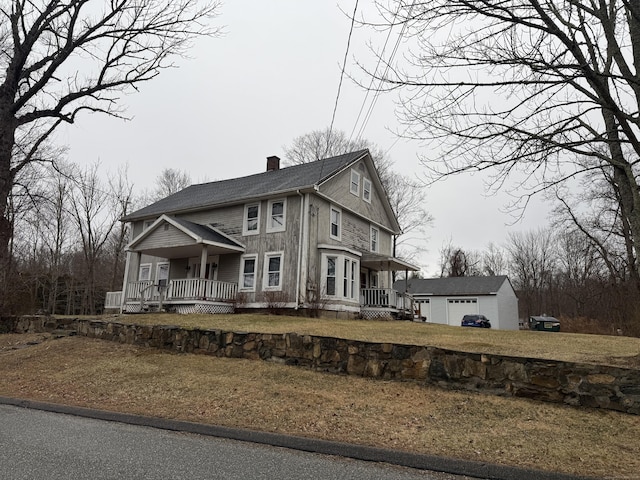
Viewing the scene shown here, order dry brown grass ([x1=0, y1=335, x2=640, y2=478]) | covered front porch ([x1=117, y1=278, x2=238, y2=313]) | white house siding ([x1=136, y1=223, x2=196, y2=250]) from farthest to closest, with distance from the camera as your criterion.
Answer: white house siding ([x1=136, y1=223, x2=196, y2=250]) → covered front porch ([x1=117, y1=278, x2=238, y2=313]) → dry brown grass ([x1=0, y1=335, x2=640, y2=478])

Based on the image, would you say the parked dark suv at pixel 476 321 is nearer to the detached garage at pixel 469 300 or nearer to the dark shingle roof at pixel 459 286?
the detached garage at pixel 469 300

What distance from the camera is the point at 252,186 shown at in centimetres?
2000

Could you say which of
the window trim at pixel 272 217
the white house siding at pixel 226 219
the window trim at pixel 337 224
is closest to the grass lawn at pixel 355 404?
the window trim at pixel 272 217

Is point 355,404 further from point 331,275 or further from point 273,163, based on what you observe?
point 273,163

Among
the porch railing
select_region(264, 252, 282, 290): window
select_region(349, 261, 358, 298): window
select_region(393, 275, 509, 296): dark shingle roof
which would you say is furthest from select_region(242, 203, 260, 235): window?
select_region(393, 275, 509, 296): dark shingle roof

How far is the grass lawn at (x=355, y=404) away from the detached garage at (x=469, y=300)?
22036mm

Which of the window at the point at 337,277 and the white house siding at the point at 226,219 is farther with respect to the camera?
the white house siding at the point at 226,219

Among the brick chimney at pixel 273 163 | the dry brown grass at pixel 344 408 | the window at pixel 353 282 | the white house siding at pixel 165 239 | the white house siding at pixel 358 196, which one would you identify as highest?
the brick chimney at pixel 273 163

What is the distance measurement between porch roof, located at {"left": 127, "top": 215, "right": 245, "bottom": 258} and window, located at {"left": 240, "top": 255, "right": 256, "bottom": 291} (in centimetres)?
51

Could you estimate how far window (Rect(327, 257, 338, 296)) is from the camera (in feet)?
56.2

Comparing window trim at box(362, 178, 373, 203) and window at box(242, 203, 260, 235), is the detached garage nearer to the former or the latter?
window trim at box(362, 178, 373, 203)

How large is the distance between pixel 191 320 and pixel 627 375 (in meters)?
10.6

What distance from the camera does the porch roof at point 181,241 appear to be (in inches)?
653

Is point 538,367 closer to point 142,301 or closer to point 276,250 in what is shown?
point 276,250
